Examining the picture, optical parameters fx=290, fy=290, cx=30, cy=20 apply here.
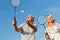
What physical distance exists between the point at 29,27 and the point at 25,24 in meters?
0.17

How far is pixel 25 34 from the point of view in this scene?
31.3 ft

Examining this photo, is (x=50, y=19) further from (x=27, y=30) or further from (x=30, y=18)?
(x=27, y=30)

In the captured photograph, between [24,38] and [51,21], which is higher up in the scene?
[51,21]

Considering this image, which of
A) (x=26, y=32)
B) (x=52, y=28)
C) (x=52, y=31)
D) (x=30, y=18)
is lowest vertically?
(x=26, y=32)

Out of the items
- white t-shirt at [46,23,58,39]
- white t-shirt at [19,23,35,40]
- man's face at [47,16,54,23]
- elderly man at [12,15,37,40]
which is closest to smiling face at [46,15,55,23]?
man's face at [47,16,54,23]

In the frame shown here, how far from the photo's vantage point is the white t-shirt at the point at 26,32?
374 inches

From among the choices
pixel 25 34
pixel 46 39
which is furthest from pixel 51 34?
pixel 25 34

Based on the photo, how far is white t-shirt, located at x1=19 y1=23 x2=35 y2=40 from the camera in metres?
9.50

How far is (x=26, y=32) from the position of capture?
952cm

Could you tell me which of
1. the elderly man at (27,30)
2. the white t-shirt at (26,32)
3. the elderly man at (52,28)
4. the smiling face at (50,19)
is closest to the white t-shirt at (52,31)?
the elderly man at (52,28)

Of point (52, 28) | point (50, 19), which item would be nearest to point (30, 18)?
point (50, 19)

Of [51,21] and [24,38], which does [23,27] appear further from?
[51,21]

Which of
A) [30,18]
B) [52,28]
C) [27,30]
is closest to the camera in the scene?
[52,28]

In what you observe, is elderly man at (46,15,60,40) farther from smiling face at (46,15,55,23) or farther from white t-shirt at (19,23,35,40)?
white t-shirt at (19,23,35,40)
